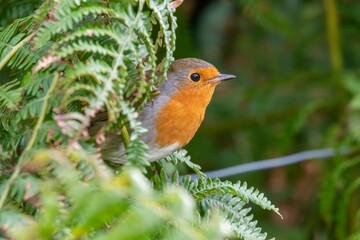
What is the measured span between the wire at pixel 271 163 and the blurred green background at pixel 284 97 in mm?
55

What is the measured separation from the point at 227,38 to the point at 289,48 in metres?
0.38

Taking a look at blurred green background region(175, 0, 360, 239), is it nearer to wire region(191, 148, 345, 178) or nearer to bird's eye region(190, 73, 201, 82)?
wire region(191, 148, 345, 178)

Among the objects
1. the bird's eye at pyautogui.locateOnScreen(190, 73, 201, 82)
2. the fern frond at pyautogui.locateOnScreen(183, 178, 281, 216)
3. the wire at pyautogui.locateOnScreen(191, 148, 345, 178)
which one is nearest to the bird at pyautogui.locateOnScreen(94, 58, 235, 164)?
the bird's eye at pyautogui.locateOnScreen(190, 73, 201, 82)

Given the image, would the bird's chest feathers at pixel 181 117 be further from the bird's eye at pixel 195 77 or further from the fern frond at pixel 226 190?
the fern frond at pixel 226 190

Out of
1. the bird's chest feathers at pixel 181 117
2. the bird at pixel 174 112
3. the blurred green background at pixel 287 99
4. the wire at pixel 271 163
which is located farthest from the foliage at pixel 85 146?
the wire at pixel 271 163

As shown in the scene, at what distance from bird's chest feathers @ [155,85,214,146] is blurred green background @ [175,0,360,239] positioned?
2.78 feet

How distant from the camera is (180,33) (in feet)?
10.8

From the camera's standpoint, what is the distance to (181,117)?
225 centimetres

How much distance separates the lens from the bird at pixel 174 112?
196 centimetres

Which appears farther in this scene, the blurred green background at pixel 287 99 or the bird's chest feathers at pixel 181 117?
the blurred green background at pixel 287 99

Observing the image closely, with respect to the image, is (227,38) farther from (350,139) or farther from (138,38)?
(138,38)

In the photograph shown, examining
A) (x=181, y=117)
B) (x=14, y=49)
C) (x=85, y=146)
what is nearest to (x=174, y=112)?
(x=181, y=117)

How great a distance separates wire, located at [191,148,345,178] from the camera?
3.57m

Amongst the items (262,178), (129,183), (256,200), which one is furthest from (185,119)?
(262,178)
